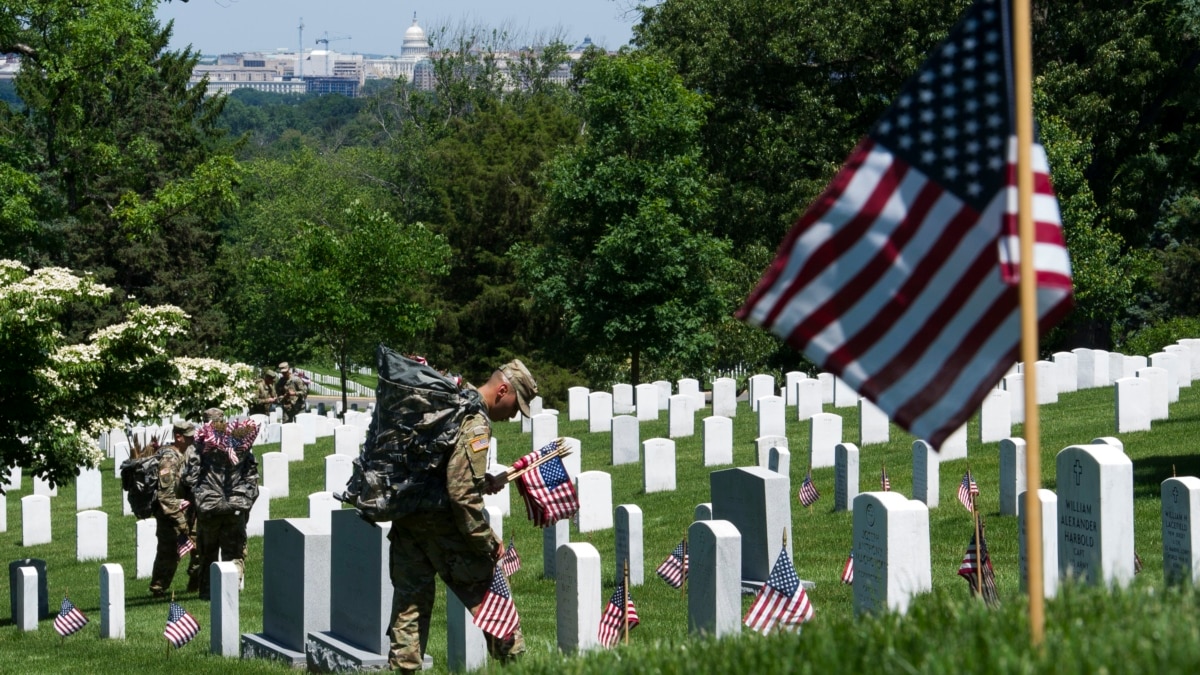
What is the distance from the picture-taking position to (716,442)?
21.4 metres

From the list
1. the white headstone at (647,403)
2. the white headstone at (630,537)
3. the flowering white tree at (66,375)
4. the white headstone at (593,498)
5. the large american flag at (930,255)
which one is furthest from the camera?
the white headstone at (647,403)

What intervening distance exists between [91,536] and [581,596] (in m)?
13.6

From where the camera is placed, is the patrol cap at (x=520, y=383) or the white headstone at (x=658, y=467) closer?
the patrol cap at (x=520, y=383)

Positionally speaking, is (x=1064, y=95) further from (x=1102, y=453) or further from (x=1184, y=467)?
Answer: (x=1102, y=453)

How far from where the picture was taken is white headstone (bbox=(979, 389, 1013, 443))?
1952 cm

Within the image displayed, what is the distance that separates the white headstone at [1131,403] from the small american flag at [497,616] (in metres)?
12.4

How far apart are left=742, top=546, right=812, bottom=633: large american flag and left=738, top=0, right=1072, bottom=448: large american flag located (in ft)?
11.6

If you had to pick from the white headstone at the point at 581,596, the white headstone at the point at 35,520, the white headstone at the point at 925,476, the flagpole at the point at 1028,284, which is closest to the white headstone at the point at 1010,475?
the white headstone at the point at 925,476

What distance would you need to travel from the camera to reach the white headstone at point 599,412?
28.1 metres

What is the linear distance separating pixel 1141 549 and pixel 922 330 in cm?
712

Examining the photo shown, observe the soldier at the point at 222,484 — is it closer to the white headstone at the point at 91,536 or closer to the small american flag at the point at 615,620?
the white headstone at the point at 91,536

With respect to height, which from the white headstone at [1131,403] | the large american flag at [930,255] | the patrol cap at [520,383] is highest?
the large american flag at [930,255]

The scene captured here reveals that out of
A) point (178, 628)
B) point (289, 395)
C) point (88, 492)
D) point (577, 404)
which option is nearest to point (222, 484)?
point (178, 628)

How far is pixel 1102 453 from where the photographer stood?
8.75m
